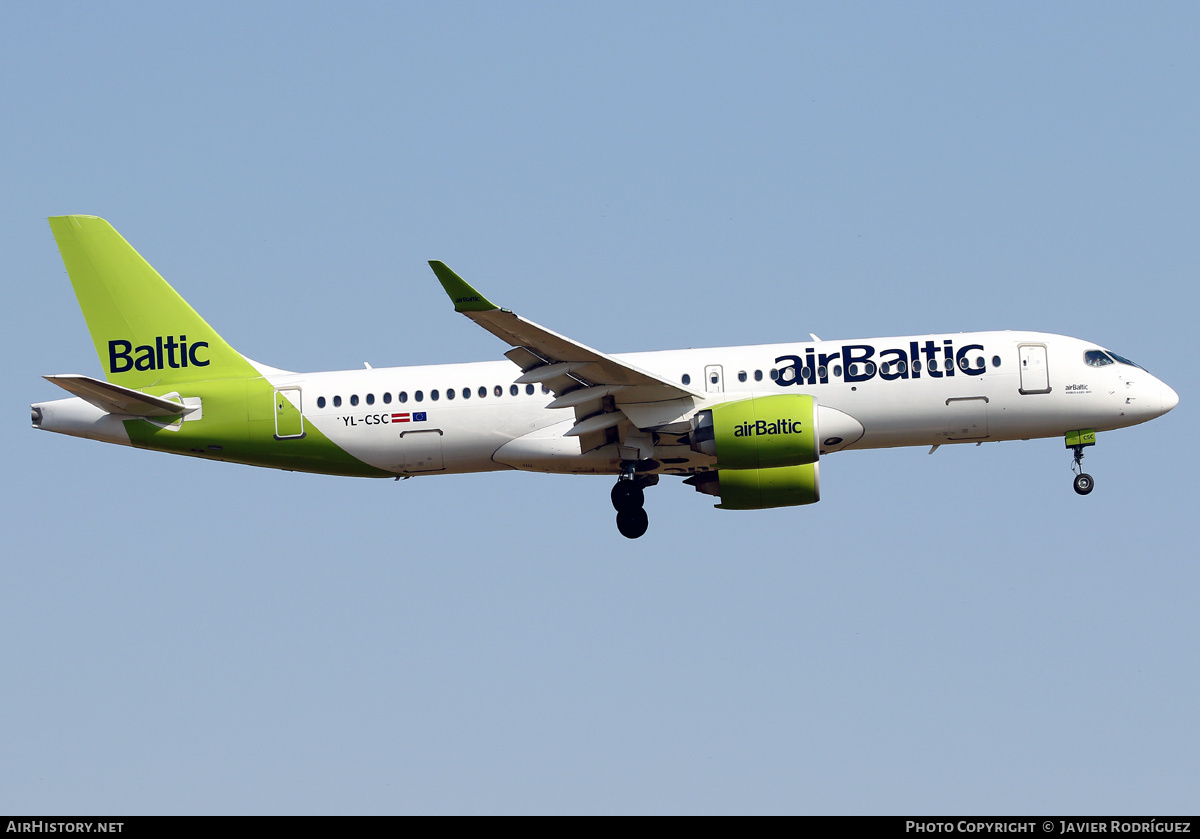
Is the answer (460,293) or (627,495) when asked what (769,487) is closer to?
(627,495)

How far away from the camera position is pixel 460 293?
95.6ft

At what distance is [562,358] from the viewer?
106ft

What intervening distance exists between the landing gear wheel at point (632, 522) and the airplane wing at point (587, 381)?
2198 millimetres

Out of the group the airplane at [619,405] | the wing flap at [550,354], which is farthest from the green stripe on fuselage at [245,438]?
the wing flap at [550,354]

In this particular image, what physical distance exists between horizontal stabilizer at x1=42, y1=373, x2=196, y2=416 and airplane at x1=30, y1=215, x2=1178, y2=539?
5cm

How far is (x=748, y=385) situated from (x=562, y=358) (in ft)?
15.9

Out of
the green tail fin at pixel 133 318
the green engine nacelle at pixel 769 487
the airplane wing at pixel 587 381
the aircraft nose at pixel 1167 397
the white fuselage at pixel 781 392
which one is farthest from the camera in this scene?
the green tail fin at pixel 133 318

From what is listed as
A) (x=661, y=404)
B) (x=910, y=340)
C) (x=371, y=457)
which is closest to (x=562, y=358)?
(x=661, y=404)

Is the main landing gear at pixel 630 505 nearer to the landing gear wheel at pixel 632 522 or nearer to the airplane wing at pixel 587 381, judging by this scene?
the landing gear wheel at pixel 632 522

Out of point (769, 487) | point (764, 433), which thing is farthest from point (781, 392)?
point (769, 487)

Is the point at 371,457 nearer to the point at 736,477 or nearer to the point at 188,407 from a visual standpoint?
the point at 188,407

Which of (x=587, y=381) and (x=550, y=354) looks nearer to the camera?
(x=550, y=354)

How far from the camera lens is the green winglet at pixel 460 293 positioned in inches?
1131

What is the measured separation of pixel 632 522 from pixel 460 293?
9.11m
